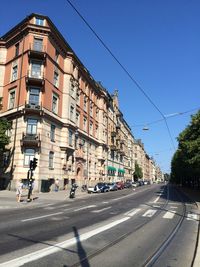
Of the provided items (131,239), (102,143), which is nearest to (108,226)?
(131,239)

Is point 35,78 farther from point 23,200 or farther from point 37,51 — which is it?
point 23,200

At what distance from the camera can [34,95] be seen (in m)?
38.2

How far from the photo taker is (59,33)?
42.3m

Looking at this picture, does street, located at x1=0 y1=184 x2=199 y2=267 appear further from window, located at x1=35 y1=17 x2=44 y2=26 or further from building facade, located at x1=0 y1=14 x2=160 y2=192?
window, located at x1=35 y1=17 x2=44 y2=26

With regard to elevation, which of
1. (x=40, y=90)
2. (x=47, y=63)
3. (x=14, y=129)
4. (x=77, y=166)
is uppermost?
(x=47, y=63)

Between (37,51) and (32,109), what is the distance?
23.7ft

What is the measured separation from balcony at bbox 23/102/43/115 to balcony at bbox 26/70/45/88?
8.63 ft

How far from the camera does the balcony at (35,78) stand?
37.5m

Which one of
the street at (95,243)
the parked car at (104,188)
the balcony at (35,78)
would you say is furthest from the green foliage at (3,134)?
the street at (95,243)

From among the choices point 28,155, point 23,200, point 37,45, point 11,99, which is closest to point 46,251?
point 23,200

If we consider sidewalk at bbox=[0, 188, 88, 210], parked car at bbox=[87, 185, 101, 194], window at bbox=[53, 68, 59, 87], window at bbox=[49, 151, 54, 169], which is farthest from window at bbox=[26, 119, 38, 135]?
parked car at bbox=[87, 185, 101, 194]

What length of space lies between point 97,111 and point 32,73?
87.5ft

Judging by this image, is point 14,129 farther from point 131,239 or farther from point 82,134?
point 131,239

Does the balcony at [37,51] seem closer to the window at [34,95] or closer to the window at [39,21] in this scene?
the window at [39,21]
